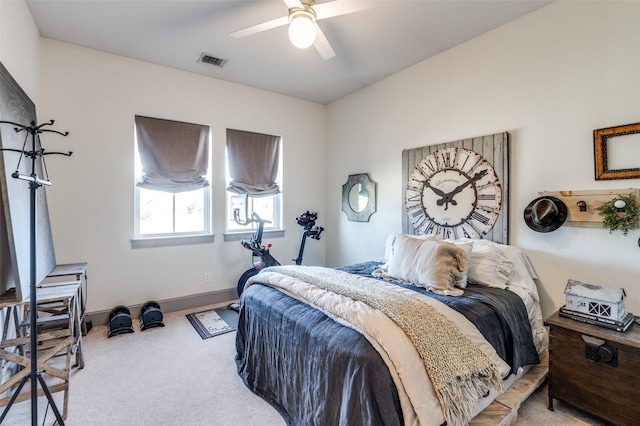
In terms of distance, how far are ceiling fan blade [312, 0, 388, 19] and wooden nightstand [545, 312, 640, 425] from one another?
2.36 metres

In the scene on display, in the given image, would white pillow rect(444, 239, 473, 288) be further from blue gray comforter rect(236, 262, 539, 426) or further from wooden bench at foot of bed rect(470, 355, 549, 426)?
wooden bench at foot of bed rect(470, 355, 549, 426)

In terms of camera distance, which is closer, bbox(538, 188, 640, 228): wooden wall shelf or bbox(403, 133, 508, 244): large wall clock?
bbox(538, 188, 640, 228): wooden wall shelf

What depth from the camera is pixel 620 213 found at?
6.83ft

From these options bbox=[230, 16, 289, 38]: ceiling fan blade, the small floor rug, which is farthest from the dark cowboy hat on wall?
the small floor rug

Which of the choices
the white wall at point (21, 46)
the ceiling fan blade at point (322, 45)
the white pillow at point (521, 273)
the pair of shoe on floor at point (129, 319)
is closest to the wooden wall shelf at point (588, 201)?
the white pillow at point (521, 273)

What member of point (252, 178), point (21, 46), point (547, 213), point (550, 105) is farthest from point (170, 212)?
point (550, 105)

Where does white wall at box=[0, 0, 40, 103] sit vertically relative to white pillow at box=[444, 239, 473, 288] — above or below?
above

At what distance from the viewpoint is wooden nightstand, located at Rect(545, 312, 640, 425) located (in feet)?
5.42

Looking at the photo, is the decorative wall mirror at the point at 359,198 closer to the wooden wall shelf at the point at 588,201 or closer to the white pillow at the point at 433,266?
the white pillow at the point at 433,266

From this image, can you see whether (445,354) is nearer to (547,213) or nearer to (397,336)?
(397,336)

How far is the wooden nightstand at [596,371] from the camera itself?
1.65m

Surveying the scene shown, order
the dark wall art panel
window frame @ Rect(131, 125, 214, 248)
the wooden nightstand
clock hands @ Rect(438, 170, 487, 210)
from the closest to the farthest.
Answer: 1. the wooden nightstand
2. the dark wall art panel
3. clock hands @ Rect(438, 170, 487, 210)
4. window frame @ Rect(131, 125, 214, 248)

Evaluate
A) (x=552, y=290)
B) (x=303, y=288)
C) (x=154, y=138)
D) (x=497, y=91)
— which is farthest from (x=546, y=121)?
(x=154, y=138)

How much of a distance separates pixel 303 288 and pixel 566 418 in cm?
181
